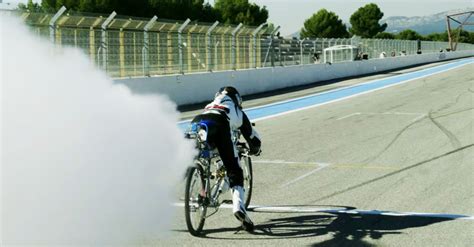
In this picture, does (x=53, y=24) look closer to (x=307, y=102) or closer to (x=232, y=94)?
(x=307, y=102)

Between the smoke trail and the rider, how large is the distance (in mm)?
512

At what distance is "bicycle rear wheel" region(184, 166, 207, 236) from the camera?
6.49m

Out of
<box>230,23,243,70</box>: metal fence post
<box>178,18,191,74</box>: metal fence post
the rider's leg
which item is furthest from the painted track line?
→ the rider's leg

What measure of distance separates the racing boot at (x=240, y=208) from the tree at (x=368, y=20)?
12891cm

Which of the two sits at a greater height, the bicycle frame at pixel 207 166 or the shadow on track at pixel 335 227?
the bicycle frame at pixel 207 166

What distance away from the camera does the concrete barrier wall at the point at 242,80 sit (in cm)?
2209

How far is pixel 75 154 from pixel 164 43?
1820 cm

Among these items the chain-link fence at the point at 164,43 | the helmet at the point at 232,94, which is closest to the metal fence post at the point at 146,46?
the chain-link fence at the point at 164,43

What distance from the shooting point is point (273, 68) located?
3159 centimetres

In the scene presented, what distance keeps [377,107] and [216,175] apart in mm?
15843

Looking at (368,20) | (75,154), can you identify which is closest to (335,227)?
(75,154)

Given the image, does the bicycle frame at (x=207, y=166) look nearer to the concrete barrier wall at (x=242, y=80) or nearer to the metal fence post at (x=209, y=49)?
the concrete barrier wall at (x=242, y=80)

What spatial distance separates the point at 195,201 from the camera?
21.8 feet

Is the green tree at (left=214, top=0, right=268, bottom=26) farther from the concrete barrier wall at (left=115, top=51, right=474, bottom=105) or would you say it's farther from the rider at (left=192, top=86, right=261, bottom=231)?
the rider at (left=192, top=86, right=261, bottom=231)
